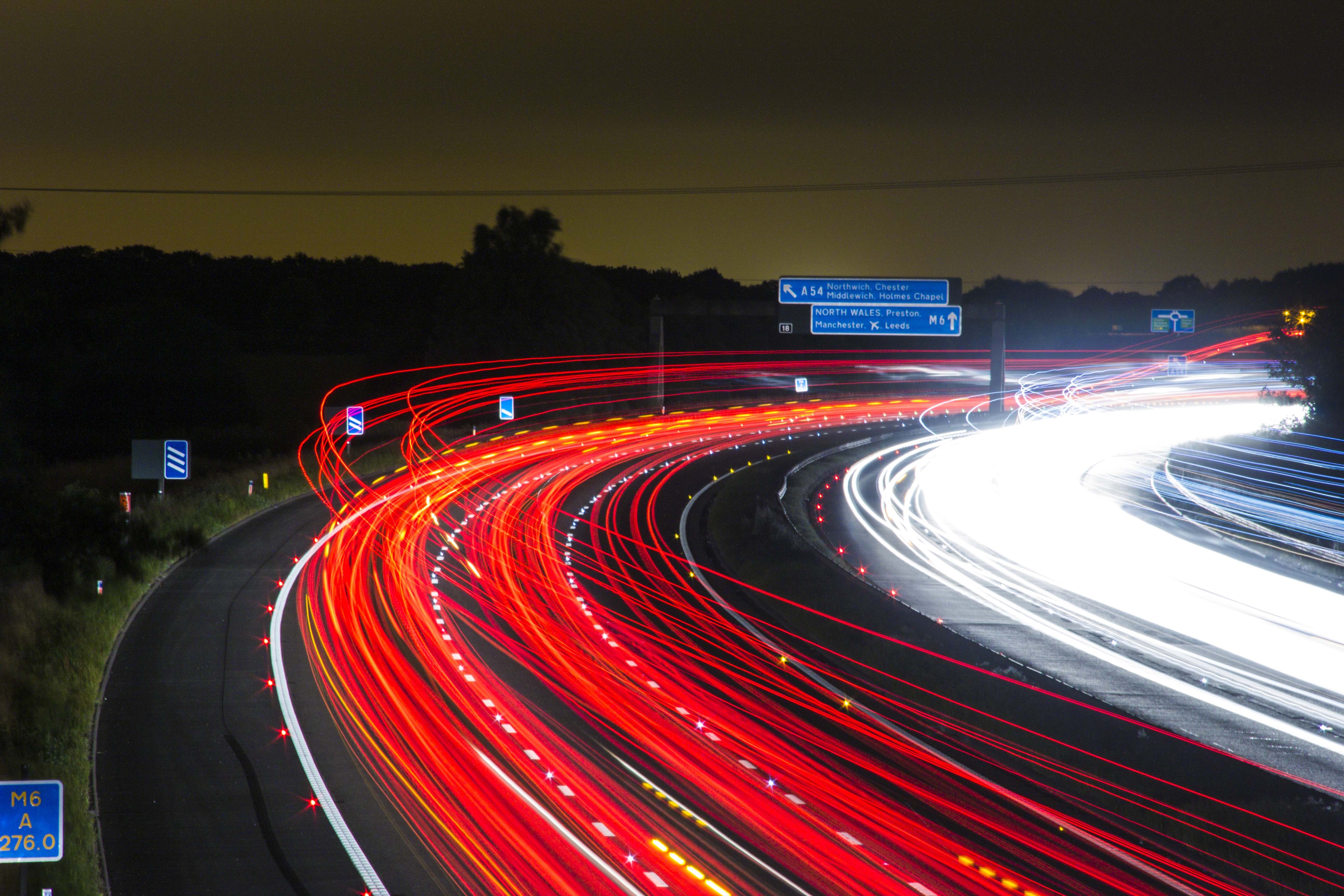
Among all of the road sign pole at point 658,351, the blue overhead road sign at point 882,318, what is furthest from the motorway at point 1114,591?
the road sign pole at point 658,351

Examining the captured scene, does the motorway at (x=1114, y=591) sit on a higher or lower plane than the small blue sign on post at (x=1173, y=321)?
lower

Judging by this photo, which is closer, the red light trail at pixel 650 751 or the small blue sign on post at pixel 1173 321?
the red light trail at pixel 650 751

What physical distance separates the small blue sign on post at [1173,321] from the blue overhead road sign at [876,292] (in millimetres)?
27051

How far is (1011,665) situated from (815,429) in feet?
135

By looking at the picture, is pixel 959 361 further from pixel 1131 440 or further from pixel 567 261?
pixel 1131 440

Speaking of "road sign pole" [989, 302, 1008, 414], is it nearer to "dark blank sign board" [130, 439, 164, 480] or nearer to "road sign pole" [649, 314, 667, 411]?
"road sign pole" [649, 314, 667, 411]

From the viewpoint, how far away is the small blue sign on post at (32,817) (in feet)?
23.6

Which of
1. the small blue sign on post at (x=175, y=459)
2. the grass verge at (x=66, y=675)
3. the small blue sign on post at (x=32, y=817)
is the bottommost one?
the grass verge at (x=66, y=675)

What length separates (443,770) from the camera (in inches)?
506

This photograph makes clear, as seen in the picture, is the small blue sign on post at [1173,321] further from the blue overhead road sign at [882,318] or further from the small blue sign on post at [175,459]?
the small blue sign on post at [175,459]

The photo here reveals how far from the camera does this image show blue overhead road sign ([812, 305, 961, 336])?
5144 cm

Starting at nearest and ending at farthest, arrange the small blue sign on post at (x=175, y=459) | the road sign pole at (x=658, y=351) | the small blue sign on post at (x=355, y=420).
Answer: the small blue sign on post at (x=175, y=459) < the small blue sign on post at (x=355, y=420) < the road sign pole at (x=658, y=351)

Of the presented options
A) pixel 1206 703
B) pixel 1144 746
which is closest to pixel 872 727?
pixel 1144 746

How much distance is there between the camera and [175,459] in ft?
98.0
